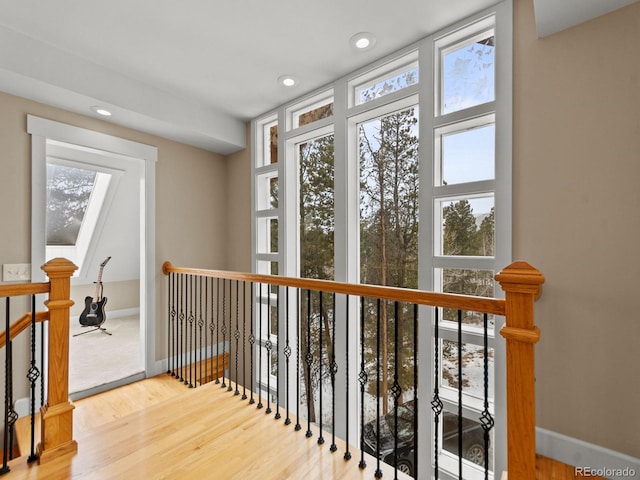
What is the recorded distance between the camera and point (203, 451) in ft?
5.82

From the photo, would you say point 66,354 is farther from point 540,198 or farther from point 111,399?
point 540,198

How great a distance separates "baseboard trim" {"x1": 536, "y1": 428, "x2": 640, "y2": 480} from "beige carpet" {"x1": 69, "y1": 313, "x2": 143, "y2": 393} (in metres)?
3.34

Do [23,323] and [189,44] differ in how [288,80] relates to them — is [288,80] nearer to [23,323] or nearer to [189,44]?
[189,44]

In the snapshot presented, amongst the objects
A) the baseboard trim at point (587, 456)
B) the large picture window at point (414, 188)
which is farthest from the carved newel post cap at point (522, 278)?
the baseboard trim at point (587, 456)

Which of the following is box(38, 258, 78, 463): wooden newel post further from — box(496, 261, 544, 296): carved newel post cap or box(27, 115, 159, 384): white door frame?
box(496, 261, 544, 296): carved newel post cap

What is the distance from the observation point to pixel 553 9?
1.59 meters

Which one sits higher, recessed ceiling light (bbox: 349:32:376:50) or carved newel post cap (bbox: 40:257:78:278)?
recessed ceiling light (bbox: 349:32:376:50)

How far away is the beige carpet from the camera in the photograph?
9.99 ft

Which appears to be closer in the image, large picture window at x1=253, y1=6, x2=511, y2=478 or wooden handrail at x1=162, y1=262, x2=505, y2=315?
wooden handrail at x1=162, y1=262, x2=505, y2=315

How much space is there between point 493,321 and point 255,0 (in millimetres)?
2395

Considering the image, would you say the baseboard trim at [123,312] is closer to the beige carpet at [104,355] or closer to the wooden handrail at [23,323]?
the beige carpet at [104,355]

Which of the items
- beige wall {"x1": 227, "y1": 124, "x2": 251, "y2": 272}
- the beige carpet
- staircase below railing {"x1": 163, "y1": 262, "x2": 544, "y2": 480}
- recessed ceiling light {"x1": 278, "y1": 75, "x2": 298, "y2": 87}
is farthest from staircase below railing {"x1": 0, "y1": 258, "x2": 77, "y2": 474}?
recessed ceiling light {"x1": 278, "y1": 75, "x2": 298, "y2": 87}

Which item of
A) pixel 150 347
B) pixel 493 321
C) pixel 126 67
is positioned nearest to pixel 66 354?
pixel 150 347

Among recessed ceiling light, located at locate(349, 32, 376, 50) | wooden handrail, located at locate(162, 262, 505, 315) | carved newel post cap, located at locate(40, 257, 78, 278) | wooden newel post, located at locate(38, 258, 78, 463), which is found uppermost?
recessed ceiling light, located at locate(349, 32, 376, 50)
